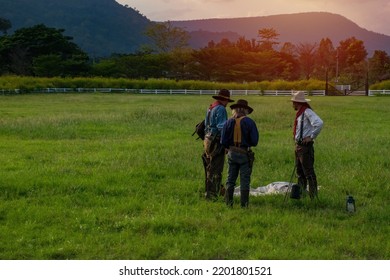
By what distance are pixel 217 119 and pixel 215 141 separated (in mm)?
446

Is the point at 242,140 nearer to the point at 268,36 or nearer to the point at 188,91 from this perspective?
the point at 188,91

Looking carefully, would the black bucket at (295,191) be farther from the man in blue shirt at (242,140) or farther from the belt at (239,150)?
the belt at (239,150)

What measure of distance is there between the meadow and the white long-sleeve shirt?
1.30 m

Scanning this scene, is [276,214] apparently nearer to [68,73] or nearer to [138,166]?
[138,166]

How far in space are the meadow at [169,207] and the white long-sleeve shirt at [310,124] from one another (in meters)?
1.30

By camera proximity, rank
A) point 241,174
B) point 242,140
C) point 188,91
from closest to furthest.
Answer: point 242,140, point 241,174, point 188,91

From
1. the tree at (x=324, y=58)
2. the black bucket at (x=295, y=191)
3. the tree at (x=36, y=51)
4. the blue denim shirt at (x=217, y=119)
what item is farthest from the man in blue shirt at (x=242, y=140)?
the tree at (x=324, y=58)

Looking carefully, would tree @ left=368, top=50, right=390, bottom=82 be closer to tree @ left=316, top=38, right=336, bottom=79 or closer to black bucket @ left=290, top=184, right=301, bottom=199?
tree @ left=316, top=38, right=336, bottom=79

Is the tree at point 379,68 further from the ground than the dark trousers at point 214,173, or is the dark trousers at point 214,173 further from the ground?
the tree at point 379,68

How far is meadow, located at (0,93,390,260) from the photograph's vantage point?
716cm

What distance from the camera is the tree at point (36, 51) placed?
3760 inches

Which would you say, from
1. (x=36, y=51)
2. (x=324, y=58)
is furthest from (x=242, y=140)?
(x=324, y=58)

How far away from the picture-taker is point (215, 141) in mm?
9938
